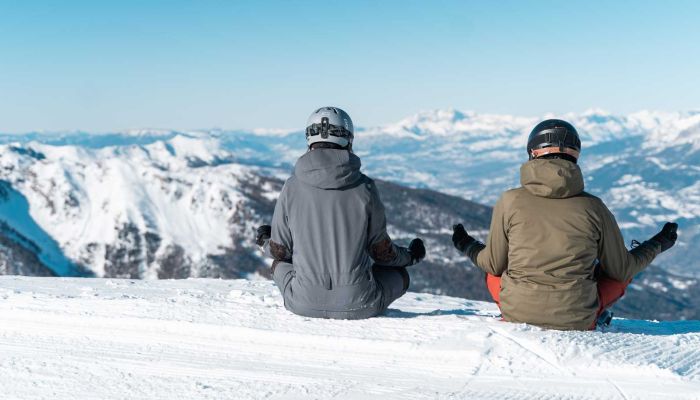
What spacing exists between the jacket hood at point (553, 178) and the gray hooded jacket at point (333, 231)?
68.3 inches

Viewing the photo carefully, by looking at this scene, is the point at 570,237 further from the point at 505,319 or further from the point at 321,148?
the point at 321,148

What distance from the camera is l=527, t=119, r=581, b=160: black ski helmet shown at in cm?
636

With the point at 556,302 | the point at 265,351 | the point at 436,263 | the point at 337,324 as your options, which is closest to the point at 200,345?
the point at 265,351

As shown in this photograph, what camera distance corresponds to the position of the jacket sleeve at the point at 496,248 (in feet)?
21.3

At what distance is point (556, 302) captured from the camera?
629 cm

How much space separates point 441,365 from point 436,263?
580ft

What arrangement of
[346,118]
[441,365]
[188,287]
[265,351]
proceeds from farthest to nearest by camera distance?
[188,287]
[346,118]
[265,351]
[441,365]

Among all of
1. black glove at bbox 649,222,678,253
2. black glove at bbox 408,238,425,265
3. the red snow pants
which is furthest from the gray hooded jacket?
black glove at bbox 649,222,678,253

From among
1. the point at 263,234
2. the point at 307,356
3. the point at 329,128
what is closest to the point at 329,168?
the point at 329,128

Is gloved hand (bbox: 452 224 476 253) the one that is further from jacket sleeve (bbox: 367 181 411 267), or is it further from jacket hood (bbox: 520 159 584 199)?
jacket hood (bbox: 520 159 584 199)

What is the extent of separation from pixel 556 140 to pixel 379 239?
229 centimetres

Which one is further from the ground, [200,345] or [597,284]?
[597,284]

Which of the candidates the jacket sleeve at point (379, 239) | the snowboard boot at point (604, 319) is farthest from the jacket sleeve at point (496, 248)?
the snowboard boot at point (604, 319)

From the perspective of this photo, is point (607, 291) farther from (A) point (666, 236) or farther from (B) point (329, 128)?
(B) point (329, 128)
